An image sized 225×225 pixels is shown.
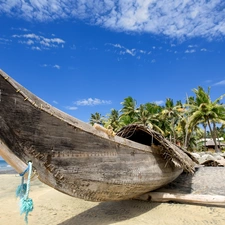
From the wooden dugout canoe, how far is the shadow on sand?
671 mm

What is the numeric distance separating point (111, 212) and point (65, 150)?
2.42 meters

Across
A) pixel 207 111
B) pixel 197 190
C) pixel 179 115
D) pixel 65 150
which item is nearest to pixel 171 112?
pixel 179 115

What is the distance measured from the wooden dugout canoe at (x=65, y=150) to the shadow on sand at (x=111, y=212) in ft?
2.20

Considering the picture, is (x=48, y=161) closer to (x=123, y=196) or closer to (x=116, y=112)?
(x=123, y=196)

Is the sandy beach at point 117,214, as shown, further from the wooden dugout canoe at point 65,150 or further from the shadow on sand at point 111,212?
the wooden dugout canoe at point 65,150

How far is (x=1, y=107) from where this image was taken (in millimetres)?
2689

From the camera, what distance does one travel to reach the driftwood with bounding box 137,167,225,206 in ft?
16.5

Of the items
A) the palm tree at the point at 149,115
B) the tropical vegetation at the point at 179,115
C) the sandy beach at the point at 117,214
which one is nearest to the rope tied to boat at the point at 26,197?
the sandy beach at the point at 117,214

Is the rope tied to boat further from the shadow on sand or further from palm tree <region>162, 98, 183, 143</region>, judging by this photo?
palm tree <region>162, 98, 183, 143</region>

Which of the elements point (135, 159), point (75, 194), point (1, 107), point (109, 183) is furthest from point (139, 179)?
point (1, 107)

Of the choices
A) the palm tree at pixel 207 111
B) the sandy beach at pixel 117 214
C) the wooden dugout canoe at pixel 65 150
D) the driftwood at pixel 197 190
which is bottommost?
the sandy beach at pixel 117 214

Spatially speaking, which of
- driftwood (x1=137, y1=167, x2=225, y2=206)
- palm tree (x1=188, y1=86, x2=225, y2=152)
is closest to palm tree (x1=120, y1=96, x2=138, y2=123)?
palm tree (x1=188, y1=86, x2=225, y2=152)

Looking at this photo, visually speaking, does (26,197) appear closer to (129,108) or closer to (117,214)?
(117,214)

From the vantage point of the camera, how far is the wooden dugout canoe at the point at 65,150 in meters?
2.76
